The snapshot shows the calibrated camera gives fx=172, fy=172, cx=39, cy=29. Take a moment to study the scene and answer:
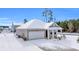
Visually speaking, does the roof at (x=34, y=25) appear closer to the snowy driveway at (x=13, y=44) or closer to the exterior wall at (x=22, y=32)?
the exterior wall at (x=22, y=32)

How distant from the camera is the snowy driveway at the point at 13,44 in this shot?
6121mm

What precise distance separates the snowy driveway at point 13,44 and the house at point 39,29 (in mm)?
237

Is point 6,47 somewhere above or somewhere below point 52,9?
below

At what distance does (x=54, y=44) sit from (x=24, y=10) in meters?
1.64

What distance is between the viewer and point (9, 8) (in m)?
5.88

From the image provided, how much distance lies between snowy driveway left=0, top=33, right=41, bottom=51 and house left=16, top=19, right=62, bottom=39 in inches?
9.3

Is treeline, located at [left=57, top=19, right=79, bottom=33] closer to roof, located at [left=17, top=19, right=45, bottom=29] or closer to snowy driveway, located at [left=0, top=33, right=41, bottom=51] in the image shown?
roof, located at [left=17, top=19, right=45, bottom=29]

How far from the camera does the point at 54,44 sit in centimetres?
629

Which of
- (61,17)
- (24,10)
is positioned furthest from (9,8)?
(61,17)

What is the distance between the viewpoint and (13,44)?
6.23 m

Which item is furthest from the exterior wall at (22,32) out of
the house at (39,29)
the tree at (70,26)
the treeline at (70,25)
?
the tree at (70,26)
